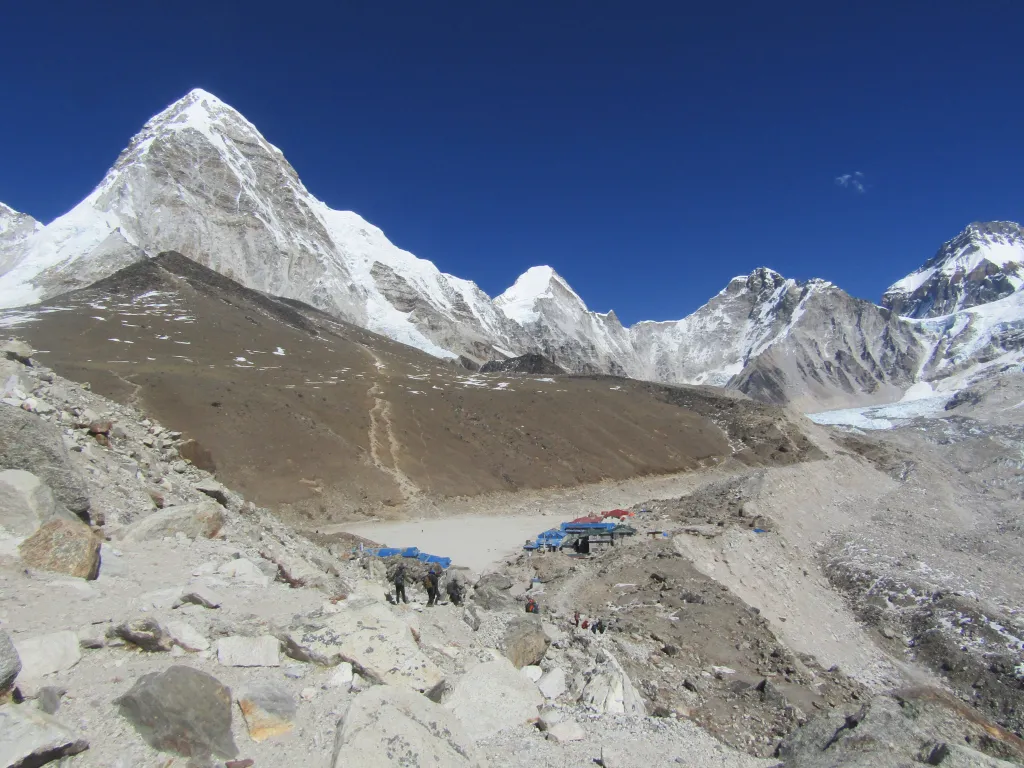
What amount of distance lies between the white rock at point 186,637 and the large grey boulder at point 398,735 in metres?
2.23

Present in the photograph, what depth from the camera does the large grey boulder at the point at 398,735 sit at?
6.90m

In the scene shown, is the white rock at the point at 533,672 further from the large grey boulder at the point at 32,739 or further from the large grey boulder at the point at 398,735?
the large grey boulder at the point at 32,739

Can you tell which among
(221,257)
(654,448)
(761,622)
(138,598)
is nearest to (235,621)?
(138,598)

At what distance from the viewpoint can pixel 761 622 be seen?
22062 millimetres

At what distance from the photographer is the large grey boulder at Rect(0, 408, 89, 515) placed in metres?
10.5

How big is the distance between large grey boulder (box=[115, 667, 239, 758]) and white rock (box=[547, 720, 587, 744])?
5040 mm

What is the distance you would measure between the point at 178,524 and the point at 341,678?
6.12 m

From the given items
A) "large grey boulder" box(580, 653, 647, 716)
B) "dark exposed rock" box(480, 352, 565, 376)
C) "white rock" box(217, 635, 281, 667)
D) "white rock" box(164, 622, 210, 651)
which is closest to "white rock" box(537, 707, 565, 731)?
"large grey boulder" box(580, 653, 647, 716)

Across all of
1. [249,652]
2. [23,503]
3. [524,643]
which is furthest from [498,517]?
[249,652]

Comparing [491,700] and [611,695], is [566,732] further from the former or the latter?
[611,695]

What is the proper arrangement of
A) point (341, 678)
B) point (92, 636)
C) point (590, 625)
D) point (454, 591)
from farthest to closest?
point (590, 625) → point (454, 591) → point (341, 678) → point (92, 636)

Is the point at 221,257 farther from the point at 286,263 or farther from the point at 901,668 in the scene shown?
the point at 901,668

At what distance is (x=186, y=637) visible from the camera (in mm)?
8156

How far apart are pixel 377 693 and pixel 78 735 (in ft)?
10.2
